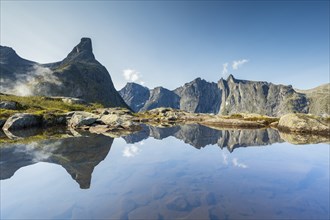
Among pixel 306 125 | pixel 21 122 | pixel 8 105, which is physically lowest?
pixel 21 122

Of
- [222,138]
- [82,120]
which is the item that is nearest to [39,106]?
[82,120]

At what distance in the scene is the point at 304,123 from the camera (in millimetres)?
50688

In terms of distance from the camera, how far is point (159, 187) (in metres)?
13.4

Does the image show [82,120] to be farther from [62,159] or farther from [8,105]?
[8,105]

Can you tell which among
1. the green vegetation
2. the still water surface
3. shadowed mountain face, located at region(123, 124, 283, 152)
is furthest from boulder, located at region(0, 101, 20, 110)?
the still water surface

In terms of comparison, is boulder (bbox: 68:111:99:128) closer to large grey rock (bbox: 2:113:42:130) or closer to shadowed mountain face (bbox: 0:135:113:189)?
large grey rock (bbox: 2:113:42:130)

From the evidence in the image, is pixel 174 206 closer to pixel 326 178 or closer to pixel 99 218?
pixel 99 218

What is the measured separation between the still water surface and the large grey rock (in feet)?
116

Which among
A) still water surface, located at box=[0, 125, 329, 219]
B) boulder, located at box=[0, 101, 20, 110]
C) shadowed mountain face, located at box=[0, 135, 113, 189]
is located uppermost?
boulder, located at box=[0, 101, 20, 110]

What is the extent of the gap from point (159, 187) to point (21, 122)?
52975 millimetres

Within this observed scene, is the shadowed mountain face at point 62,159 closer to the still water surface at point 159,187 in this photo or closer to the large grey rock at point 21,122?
the still water surface at point 159,187

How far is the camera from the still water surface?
1006 cm

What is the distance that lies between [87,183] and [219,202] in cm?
824

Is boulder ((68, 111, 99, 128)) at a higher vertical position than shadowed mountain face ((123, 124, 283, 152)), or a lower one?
higher
